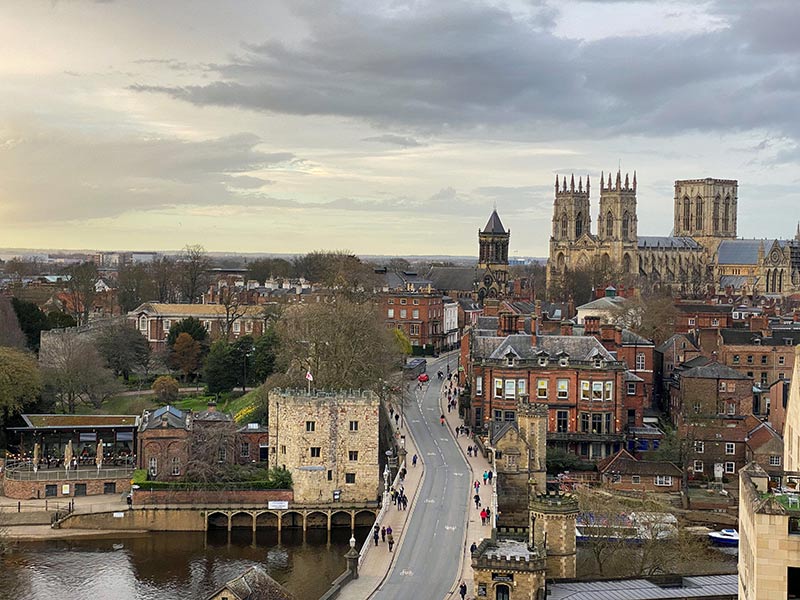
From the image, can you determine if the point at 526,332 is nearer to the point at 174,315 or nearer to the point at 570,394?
the point at 570,394

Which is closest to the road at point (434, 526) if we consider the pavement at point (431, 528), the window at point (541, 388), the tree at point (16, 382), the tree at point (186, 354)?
the pavement at point (431, 528)

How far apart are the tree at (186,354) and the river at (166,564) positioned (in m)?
39.1

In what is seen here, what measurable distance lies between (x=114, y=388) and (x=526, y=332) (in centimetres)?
3208

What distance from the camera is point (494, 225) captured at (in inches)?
5984

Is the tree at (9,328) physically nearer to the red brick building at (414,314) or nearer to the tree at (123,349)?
the tree at (123,349)

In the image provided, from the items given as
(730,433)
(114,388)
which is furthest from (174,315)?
(730,433)

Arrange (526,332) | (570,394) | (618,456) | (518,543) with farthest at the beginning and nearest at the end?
(526,332) → (570,394) → (618,456) → (518,543)

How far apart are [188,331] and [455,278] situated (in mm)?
60610

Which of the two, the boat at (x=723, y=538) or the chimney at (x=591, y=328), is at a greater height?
the chimney at (x=591, y=328)

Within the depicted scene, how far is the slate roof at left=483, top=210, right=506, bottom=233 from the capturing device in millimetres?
150875

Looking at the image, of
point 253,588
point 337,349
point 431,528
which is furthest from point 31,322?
point 253,588

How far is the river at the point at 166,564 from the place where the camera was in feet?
159

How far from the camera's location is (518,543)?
124 feet

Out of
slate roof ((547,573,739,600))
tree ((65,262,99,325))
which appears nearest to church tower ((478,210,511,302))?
tree ((65,262,99,325))
